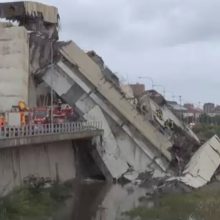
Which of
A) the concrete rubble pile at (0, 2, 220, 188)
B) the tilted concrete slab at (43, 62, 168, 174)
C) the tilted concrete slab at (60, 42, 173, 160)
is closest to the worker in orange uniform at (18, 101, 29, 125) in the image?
the concrete rubble pile at (0, 2, 220, 188)

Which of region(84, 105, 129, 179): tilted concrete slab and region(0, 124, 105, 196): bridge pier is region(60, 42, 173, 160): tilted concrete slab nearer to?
region(84, 105, 129, 179): tilted concrete slab

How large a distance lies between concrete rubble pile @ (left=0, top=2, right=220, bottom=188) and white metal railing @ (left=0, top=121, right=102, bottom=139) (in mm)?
1624

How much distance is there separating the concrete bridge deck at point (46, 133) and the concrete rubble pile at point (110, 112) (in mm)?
1526

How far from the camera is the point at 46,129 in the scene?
38312 mm

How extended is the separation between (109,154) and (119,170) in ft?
4.57

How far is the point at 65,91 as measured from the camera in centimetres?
4978

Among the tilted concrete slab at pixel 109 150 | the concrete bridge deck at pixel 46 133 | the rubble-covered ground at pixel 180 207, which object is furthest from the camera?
the tilted concrete slab at pixel 109 150

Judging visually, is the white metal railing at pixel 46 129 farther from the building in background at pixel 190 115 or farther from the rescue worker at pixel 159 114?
the building in background at pixel 190 115

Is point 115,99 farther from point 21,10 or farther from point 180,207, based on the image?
point 180,207

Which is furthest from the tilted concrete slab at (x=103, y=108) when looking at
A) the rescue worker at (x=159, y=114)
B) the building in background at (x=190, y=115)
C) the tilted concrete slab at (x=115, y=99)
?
the building in background at (x=190, y=115)

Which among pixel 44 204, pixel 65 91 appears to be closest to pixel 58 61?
pixel 65 91

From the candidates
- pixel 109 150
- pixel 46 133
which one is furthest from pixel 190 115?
pixel 46 133

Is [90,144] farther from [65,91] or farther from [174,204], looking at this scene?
[174,204]

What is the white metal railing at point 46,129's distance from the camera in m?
31.8
